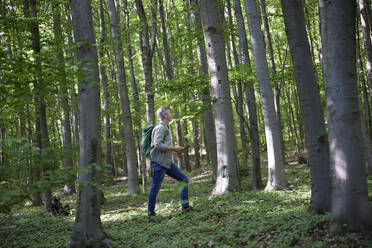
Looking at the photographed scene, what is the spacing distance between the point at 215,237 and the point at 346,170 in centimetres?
192

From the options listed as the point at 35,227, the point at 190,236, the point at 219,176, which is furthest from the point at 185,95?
the point at 190,236

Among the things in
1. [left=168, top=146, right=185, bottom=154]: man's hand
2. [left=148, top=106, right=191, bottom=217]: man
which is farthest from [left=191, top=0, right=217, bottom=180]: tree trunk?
[left=168, top=146, right=185, bottom=154]: man's hand

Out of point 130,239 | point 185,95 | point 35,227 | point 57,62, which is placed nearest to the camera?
point 57,62

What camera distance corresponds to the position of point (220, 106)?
7.07 m

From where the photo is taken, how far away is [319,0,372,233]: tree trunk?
330 cm

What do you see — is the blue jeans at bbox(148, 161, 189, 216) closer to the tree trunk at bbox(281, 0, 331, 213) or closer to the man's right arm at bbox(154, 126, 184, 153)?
the man's right arm at bbox(154, 126, 184, 153)

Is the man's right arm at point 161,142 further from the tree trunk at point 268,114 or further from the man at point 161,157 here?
the tree trunk at point 268,114

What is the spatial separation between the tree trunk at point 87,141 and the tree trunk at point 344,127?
9.87 ft

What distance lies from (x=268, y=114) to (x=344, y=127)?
4358 millimetres

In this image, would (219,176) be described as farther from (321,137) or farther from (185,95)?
(185,95)

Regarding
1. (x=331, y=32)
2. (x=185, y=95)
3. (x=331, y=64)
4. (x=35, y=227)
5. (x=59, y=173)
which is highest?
(x=185, y=95)

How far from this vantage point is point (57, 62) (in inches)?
151

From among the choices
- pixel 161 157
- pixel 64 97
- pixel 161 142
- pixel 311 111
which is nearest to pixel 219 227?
pixel 161 157

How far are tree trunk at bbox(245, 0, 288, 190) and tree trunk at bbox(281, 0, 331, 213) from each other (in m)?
3.17
